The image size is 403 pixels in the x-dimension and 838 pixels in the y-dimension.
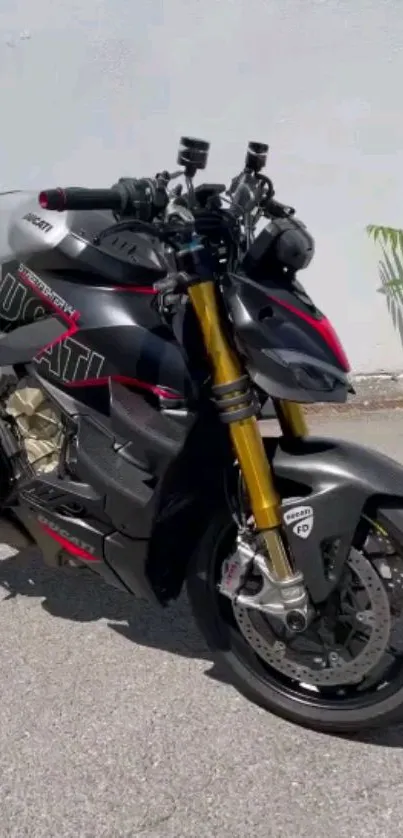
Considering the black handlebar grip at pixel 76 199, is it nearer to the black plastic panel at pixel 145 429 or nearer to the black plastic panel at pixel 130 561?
the black plastic panel at pixel 145 429

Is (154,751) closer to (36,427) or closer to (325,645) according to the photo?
(325,645)

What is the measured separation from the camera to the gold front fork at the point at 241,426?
8.11ft

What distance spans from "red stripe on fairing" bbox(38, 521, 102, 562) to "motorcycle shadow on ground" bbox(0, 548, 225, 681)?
0.44 ft

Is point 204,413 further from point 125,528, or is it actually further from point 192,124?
point 192,124

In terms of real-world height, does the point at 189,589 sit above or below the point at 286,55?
below

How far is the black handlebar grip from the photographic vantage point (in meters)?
2.25

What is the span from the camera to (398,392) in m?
5.86

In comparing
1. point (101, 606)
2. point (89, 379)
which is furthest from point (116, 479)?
point (101, 606)

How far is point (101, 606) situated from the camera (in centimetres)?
356

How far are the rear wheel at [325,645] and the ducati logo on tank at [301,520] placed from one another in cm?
14

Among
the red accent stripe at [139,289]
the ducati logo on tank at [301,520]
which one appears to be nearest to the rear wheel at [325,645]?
the ducati logo on tank at [301,520]

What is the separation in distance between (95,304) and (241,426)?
0.55m

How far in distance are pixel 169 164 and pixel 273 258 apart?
2.94 metres

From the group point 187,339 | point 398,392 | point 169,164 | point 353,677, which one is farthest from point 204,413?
point 398,392
